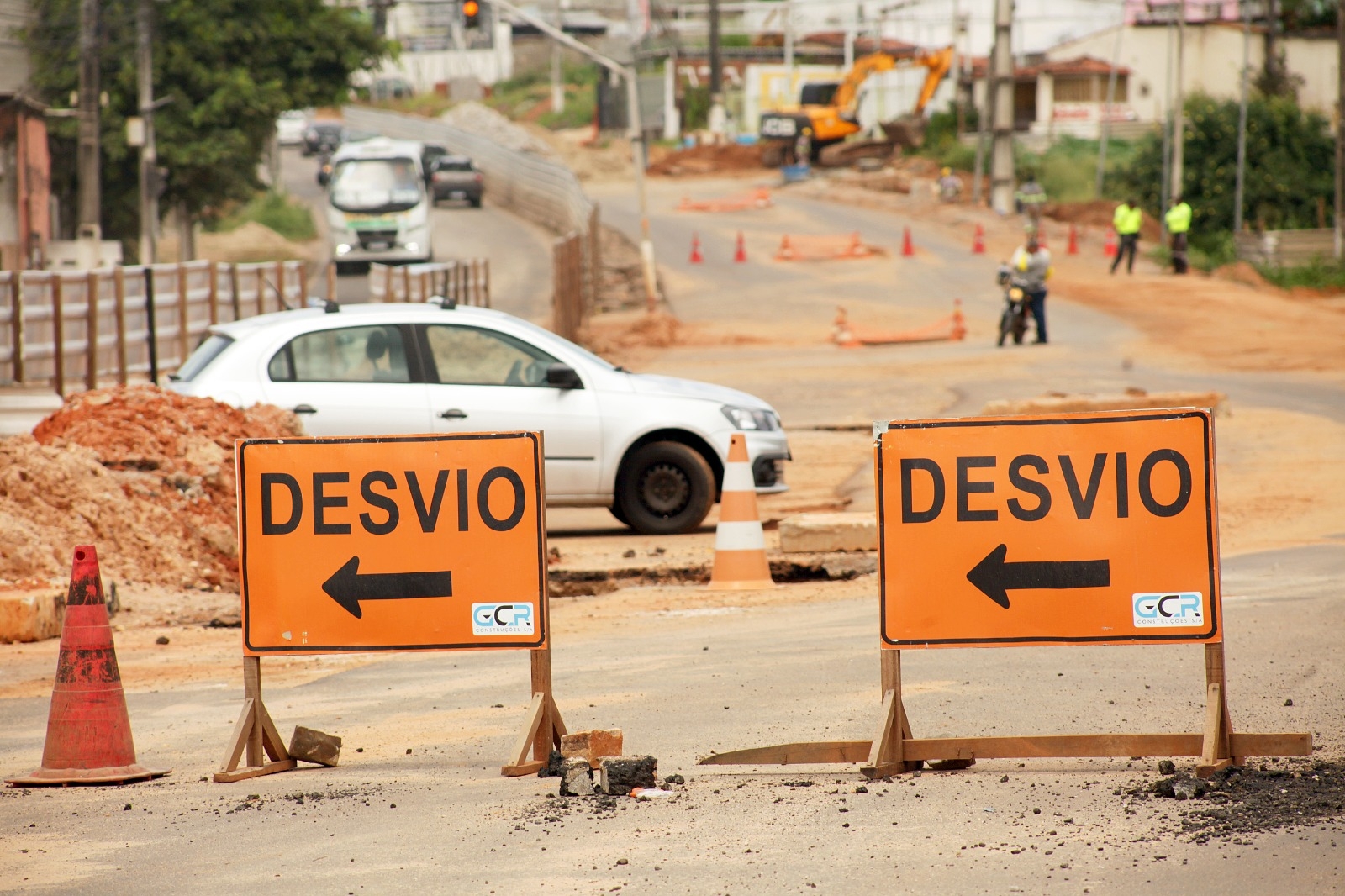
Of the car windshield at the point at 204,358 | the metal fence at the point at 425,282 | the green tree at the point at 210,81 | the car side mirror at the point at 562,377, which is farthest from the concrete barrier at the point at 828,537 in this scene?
the green tree at the point at 210,81

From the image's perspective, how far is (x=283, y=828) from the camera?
5113mm

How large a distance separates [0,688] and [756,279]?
32362mm

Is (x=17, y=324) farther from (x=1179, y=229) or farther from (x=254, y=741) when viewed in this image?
(x=1179, y=229)

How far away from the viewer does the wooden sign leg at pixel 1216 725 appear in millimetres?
5195

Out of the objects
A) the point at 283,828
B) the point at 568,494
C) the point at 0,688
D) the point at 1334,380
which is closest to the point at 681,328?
the point at 1334,380

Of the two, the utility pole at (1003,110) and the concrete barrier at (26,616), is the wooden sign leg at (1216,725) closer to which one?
the concrete barrier at (26,616)

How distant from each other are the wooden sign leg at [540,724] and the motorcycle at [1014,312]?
2167cm

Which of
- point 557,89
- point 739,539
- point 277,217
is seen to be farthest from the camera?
point 557,89

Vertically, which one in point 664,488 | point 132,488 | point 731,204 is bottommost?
point 664,488

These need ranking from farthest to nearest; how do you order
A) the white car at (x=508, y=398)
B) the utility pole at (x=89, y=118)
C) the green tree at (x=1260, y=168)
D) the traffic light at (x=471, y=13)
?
1. the green tree at (x=1260, y=168)
2. the utility pole at (x=89, y=118)
3. the traffic light at (x=471, y=13)
4. the white car at (x=508, y=398)

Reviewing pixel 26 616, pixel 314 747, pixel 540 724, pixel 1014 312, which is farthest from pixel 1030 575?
pixel 1014 312

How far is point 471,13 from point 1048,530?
25.4 m

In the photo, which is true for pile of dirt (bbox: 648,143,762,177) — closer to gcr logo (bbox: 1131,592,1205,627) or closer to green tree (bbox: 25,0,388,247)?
green tree (bbox: 25,0,388,247)

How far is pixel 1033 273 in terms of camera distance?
2620 cm
